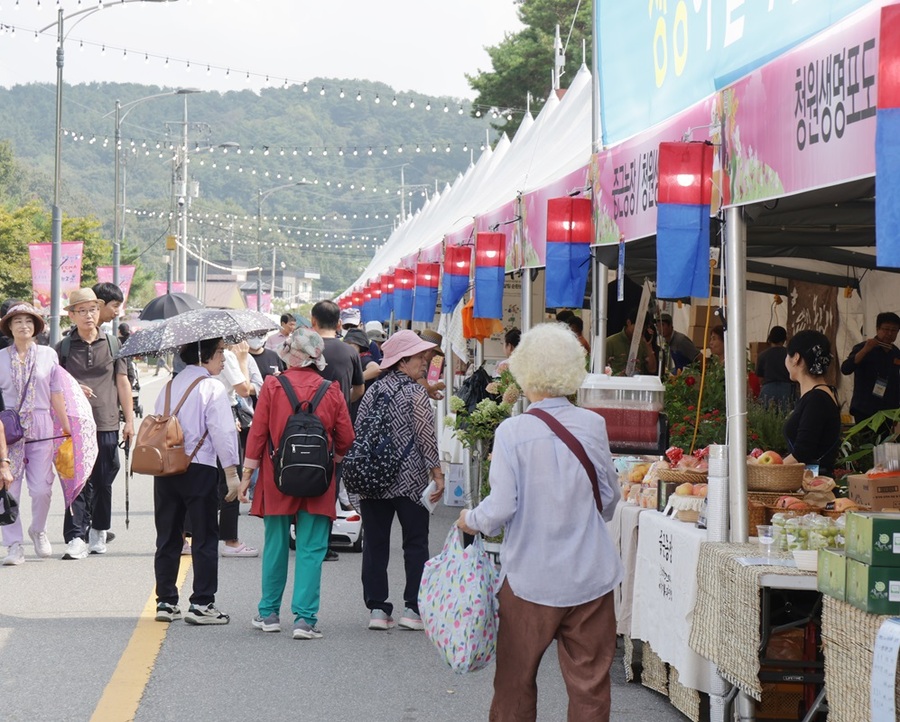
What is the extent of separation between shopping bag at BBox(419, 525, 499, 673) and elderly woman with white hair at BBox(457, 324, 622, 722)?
11 cm

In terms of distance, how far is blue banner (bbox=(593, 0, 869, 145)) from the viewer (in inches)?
243

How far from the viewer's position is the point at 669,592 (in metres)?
6.45

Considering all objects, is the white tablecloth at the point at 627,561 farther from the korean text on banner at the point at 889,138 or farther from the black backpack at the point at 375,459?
the korean text on banner at the point at 889,138

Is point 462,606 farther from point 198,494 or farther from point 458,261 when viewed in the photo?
point 458,261

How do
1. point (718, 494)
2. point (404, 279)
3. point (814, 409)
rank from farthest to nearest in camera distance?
1. point (404, 279)
2. point (814, 409)
3. point (718, 494)

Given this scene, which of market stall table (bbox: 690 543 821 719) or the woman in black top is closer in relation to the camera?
market stall table (bbox: 690 543 821 719)

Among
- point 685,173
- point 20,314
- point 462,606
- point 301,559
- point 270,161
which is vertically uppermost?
point 270,161

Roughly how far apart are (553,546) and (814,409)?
3.27m

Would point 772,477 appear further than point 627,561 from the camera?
No

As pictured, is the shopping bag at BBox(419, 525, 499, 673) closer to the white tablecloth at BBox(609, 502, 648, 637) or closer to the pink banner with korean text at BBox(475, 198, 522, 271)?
the white tablecloth at BBox(609, 502, 648, 637)

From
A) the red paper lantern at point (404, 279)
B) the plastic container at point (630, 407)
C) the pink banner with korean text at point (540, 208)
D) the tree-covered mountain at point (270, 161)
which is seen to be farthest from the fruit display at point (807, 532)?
the tree-covered mountain at point (270, 161)

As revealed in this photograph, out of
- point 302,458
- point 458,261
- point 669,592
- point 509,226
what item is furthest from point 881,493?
point 458,261

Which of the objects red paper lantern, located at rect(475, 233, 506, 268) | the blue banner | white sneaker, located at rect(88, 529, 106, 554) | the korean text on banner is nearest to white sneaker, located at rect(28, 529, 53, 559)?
white sneaker, located at rect(88, 529, 106, 554)

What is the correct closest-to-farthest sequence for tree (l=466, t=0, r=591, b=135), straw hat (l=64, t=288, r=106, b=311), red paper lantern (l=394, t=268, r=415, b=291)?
straw hat (l=64, t=288, r=106, b=311), red paper lantern (l=394, t=268, r=415, b=291), tree (l=466, t=0, r=591, b=135)
